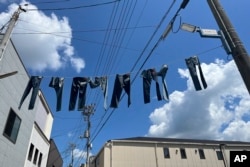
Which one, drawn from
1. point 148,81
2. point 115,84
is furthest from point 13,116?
point 148,81

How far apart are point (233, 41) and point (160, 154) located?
19.8 meters

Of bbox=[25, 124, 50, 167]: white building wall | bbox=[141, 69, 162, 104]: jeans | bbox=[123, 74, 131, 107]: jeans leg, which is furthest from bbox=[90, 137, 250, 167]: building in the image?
bbox=[141, 69, 162, 104]: jeans

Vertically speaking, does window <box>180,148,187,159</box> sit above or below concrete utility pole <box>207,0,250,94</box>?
above

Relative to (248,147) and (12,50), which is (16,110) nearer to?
(12,50)

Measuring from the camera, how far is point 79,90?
889 cm

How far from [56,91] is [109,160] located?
13.6 m

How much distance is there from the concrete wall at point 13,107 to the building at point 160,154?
31.0 ft

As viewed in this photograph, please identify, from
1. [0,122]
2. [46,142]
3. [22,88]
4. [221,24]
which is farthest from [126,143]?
[221,24]

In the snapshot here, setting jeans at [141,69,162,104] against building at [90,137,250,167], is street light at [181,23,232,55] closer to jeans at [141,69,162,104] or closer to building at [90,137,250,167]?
jeans at [141,69,162,104]

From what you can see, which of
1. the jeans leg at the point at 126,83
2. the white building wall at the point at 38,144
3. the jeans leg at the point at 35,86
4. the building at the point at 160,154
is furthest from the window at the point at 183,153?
the jeans leg at the point at 35,86

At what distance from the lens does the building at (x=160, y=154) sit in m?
20.9

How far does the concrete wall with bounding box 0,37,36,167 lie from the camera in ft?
32.9

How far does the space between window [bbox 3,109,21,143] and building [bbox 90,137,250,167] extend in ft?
35.3

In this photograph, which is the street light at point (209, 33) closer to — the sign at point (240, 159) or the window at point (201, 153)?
the sign at point (240, 159)
